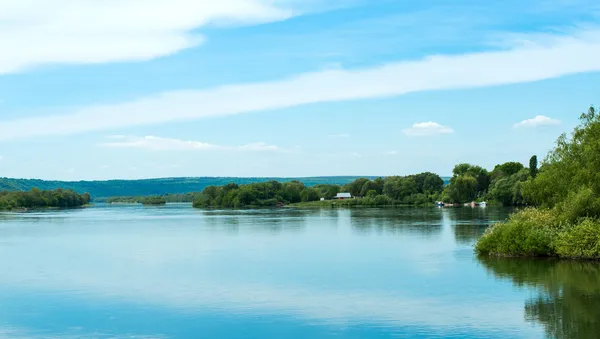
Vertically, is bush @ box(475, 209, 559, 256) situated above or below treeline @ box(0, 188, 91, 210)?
below

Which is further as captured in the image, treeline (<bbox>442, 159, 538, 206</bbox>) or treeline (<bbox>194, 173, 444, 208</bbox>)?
treeline (<bbox>194, 173, 444, 208</bbox>)

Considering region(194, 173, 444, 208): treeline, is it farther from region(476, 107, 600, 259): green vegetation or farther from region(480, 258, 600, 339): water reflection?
region(480, 258, 600, 339): water reflection

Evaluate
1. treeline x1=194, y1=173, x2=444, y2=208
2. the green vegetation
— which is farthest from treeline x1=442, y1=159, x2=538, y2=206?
the green vegetation

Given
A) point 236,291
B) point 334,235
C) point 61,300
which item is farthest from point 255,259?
point 334,235

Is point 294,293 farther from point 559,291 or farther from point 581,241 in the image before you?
point 581,241

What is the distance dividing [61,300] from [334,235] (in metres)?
30.7

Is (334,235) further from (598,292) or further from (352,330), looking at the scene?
(352,330)

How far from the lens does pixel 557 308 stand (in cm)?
2230

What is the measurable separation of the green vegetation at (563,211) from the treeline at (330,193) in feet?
310

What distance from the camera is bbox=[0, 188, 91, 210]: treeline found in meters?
153

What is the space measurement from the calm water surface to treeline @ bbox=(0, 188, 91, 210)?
11659 cm

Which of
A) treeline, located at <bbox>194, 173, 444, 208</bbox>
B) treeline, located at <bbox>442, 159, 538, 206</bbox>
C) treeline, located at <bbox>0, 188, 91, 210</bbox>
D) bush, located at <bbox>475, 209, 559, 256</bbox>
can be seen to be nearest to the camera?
bush, located at <bbox>475, 209, 559, 256</bbox>

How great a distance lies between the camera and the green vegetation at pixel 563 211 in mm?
31531

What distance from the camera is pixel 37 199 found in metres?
161
